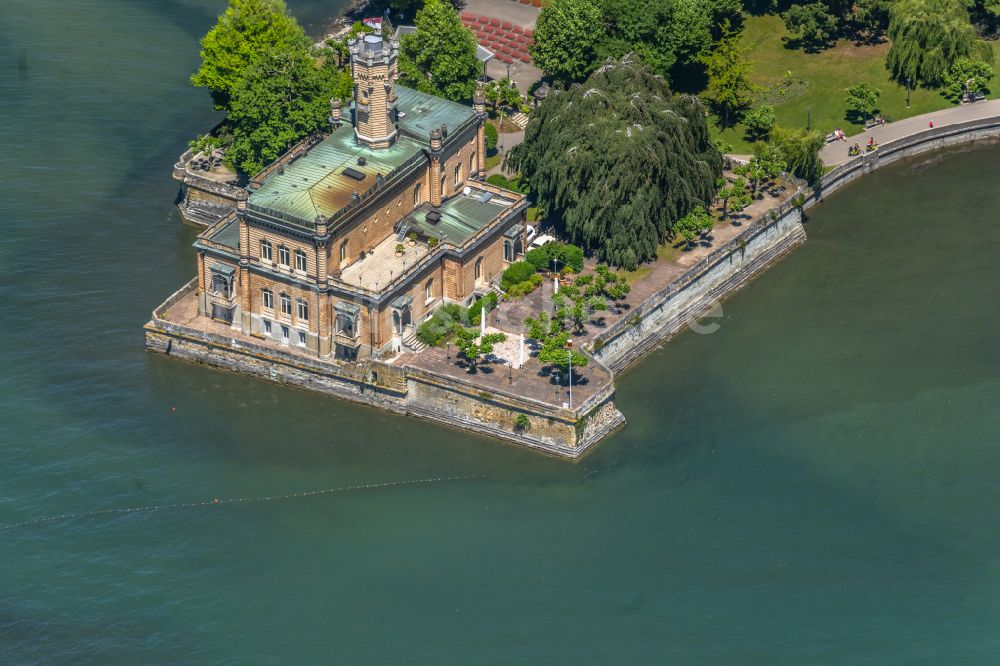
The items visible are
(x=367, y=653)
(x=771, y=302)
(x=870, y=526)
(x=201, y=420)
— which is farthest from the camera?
(x=771, y=302)

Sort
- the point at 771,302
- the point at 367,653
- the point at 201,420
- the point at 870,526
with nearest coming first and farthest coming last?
the point at 367,653, the point at 870,526, the point at 201,420, the point at 771,302

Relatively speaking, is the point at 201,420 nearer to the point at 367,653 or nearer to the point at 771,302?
the point at 367,653

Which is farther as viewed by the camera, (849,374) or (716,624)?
(849,374)

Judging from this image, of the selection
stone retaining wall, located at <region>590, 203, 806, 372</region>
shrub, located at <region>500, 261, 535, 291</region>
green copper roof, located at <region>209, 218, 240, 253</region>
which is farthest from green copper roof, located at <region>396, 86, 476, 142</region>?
stone retaining wall, located at <region>590, 203, 806, 372</region>

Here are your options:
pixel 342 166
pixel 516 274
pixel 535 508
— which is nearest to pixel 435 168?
pixel 342 166

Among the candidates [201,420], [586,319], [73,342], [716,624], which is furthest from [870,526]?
[73,342]

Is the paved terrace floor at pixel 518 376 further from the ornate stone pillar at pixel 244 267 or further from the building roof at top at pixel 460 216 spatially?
the ornate stone pillar at pixel 244 267
